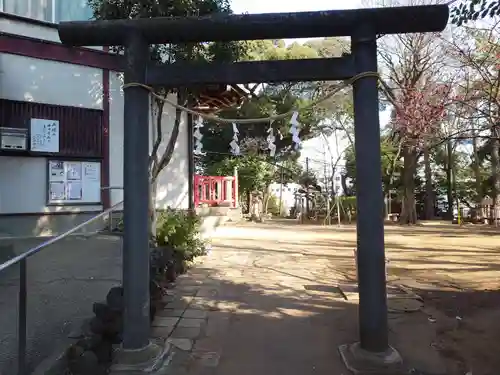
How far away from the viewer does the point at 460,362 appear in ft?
13.3

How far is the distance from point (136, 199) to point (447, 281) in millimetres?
5425

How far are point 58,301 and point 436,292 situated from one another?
499cm

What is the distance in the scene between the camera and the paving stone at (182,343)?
438 centimetres

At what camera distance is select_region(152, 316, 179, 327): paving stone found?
16.3ft

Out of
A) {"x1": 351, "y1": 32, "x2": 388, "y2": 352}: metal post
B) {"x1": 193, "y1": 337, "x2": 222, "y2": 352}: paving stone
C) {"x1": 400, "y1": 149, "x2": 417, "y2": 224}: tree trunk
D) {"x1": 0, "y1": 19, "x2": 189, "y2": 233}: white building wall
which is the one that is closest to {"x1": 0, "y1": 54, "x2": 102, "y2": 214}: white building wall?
{"x1": 0, "y1": 19, "x2": 189, "y2": 233}: white building wall

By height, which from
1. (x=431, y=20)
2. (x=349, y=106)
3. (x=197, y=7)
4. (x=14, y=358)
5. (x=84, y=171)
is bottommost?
(x=14, y=358)

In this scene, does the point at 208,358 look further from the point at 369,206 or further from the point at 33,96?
the point at 33,96

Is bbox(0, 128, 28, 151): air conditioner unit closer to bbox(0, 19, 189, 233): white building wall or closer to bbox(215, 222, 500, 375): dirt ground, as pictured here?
bbox(0, 19, 189, 233): white building wall

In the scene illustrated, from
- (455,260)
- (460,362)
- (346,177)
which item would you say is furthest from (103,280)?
(346,177)

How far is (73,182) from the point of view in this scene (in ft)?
31.7

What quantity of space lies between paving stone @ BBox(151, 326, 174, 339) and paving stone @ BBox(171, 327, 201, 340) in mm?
54

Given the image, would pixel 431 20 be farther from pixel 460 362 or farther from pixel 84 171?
pixel 84 171

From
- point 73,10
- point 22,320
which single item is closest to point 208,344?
point 22,320

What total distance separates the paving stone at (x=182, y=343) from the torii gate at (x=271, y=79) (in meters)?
0.33
